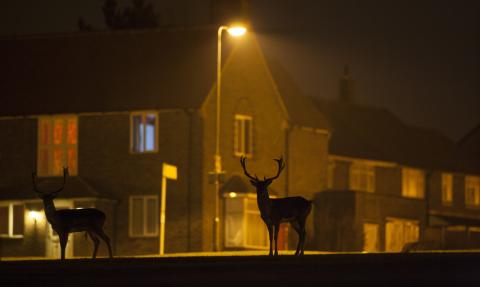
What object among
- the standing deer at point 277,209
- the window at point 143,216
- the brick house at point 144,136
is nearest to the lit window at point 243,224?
the brick house at point 144,136

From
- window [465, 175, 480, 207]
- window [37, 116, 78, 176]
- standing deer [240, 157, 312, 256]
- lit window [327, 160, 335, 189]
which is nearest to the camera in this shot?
standing deer [240, 157, 312, 256]

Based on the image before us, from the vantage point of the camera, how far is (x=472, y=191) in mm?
92312

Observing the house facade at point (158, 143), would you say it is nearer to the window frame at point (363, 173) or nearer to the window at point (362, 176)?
the window frame at point (363, 173)

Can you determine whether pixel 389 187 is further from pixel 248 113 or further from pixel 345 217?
pixel 248 113

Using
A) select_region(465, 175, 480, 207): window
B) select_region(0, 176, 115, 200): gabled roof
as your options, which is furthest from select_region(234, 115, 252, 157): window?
select_region(465, 175, 480, 207): window

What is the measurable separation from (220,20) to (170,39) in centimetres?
257

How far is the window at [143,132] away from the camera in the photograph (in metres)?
65.2

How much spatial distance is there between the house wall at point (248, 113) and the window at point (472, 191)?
1026 inches

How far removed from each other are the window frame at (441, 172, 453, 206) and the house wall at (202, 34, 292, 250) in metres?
22.8

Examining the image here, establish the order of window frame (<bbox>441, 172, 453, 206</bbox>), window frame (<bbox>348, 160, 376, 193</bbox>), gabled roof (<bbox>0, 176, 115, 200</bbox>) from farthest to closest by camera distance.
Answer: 1. window frame (<bbox>441, 172, 453, 206</bbox>)
2. window frame (<bbox>348, 160, 376, 193</bbox>)
3. gabled roof (<bbox>0, 176, 115, 200</bbox>)

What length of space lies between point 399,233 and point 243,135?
45.3ft

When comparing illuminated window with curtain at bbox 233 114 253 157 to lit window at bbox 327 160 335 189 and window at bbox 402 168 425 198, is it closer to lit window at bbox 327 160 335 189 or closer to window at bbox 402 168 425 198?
lit window at bbox 327 160 335 189

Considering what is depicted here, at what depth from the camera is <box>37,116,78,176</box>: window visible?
66.5 meters

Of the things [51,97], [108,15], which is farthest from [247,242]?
[108,15]
